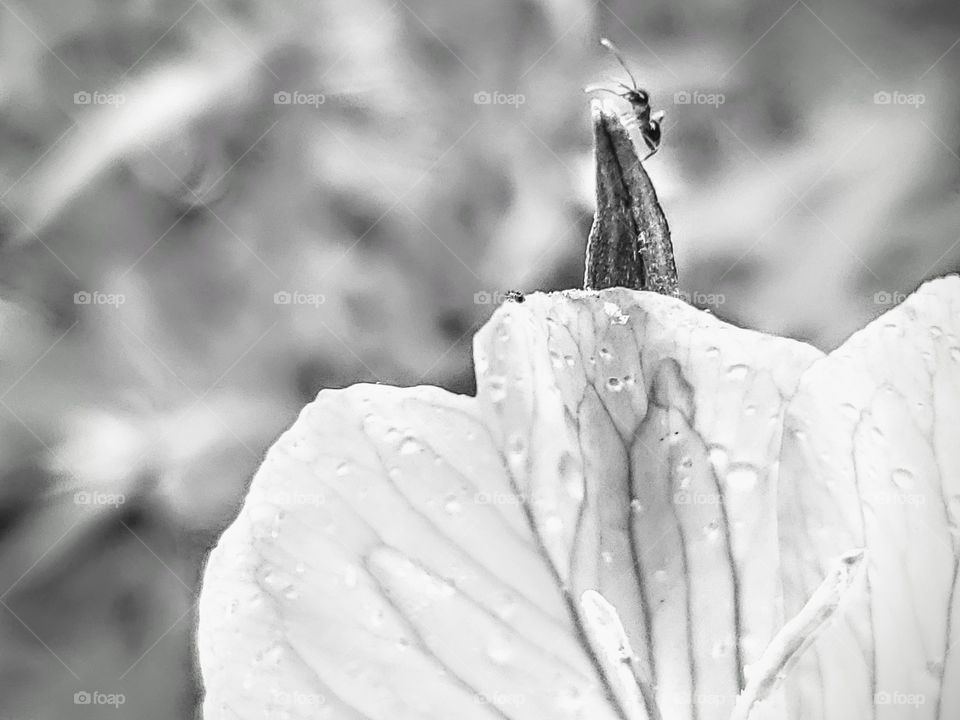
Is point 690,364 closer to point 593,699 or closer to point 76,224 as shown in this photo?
point 593,699

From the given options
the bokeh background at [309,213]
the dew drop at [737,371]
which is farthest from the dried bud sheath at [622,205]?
the bokeh background at [309,213]

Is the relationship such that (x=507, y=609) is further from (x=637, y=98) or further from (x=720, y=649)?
(x=637, y=98)

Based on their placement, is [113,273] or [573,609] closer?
[573,609]

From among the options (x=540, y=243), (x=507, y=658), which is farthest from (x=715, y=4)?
(x=507, y=658)

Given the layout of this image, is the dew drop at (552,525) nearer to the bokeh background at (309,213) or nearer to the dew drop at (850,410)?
the dew drop at (850,410)

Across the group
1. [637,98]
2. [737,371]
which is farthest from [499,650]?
[637,98]

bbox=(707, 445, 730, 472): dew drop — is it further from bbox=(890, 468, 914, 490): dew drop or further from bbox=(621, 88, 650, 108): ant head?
bbox=(621, 88, 650, 108): ant head

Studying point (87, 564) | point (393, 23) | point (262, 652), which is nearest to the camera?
point (262, 652)

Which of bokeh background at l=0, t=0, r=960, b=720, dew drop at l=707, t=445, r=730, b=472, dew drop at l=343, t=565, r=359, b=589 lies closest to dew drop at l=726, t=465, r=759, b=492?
dew drop at l=707, t=445, r=730, b=472
